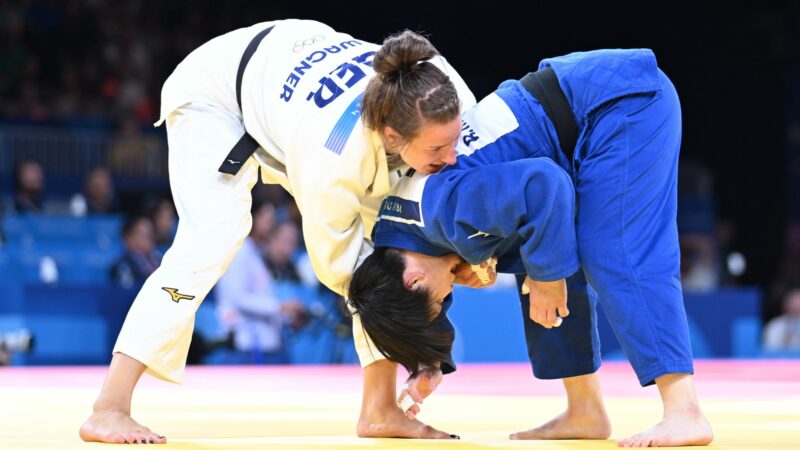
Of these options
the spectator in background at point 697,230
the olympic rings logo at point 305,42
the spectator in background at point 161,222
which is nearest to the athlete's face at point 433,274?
the olympic rings logo at point 305,42

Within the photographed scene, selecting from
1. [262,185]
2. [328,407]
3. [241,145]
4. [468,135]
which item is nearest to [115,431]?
[241,145]

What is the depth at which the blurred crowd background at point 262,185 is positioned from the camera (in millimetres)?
6871

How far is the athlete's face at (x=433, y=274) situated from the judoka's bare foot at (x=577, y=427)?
1.35 feet

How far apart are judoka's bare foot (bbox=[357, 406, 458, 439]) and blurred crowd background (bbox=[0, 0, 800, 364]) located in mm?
1489

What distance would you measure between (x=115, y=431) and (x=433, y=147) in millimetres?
938

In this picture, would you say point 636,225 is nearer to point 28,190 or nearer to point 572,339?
point 572,339

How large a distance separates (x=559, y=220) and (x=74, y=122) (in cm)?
773

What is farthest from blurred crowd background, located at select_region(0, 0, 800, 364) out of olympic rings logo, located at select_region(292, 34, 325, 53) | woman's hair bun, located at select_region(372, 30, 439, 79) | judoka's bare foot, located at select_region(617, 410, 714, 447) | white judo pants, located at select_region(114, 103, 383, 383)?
judoka's bare foot, located at select_region(617, 410, 714, 447)

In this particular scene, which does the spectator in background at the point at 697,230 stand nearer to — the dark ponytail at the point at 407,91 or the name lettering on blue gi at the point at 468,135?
the name lettering on blue gi at the point at 468,135

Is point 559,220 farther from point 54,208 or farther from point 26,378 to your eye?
point 54,208

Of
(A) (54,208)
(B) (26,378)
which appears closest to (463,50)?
(A) (54,208)

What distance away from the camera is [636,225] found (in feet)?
8.62

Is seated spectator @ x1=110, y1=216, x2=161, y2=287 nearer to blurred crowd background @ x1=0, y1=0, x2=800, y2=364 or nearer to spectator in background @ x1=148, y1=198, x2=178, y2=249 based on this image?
blurred crowd background @ x1=0, y1=0, x2=800, y2=364

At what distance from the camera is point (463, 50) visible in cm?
1332
